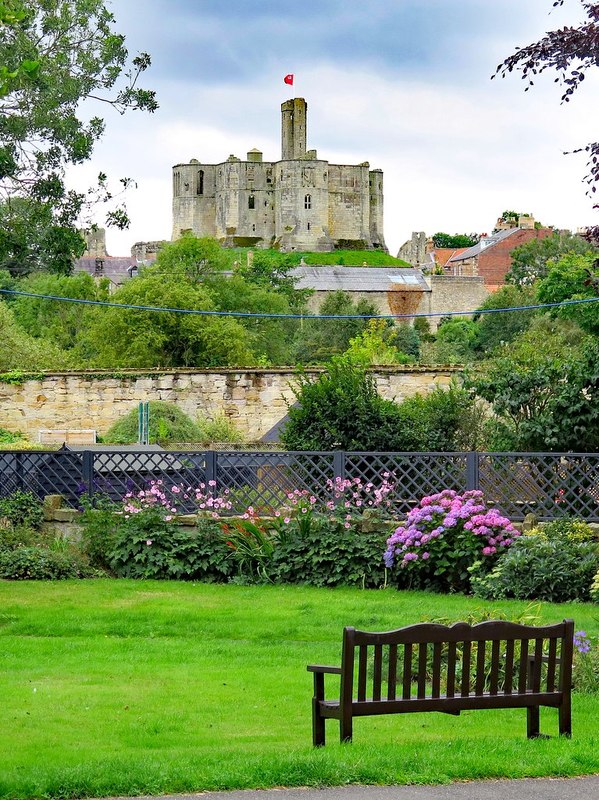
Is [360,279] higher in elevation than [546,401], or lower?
higher

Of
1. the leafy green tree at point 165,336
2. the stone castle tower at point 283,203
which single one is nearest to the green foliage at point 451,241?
the stone castle tower at point 283,203

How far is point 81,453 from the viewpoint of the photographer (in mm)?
16516

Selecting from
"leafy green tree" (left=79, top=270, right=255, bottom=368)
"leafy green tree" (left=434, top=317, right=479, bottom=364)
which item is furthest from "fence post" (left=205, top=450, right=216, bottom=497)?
"leafy green tree" (left=434, top=317, right=479, bottom=364)

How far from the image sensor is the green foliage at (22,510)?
16.2 meters

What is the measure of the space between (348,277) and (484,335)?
1730 inches

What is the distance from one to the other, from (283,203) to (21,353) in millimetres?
118415

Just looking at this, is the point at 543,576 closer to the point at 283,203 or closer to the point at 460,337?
the point at 460,337

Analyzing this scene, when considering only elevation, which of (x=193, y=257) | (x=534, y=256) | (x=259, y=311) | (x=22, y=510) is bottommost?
(x=22, y=510)

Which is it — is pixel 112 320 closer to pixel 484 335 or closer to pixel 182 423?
pixel 182 423

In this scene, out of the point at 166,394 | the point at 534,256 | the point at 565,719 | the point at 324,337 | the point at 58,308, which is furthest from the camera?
the point at 534,256

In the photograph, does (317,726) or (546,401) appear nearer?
(317,726)

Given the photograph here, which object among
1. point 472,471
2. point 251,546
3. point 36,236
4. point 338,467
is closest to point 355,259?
point 36,236

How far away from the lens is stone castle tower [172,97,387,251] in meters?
156

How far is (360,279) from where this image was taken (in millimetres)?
126562
